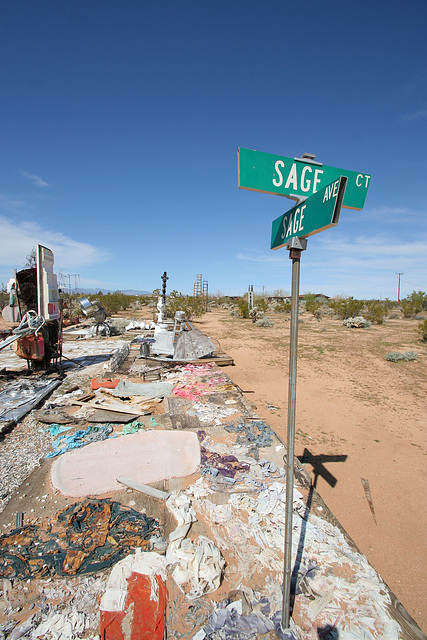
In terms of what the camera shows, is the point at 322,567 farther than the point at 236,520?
No

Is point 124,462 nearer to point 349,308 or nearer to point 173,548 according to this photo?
point 173,548

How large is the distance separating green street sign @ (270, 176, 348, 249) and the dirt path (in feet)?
11.6

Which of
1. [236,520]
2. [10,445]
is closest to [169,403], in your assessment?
[10,445]

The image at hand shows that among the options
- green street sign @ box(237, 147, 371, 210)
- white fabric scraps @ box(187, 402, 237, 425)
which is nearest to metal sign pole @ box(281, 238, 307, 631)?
green street sign @ box(237, 147, 371, 210)

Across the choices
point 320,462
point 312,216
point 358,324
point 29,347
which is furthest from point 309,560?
point 358,324

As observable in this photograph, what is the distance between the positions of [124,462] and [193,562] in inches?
72.6

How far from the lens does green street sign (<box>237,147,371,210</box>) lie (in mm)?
1621

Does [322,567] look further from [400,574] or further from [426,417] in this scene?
[426,417]

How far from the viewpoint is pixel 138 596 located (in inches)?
85.6

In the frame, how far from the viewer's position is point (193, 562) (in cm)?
242

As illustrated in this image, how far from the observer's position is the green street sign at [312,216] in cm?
131

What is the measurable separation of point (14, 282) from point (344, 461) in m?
8.61

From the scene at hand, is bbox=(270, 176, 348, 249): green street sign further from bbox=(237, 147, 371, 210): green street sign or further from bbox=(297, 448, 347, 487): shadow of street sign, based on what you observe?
bbox=(297, 448, 347, 487): shadow of street sign

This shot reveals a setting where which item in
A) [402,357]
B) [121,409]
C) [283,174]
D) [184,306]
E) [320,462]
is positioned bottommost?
[320,462]
